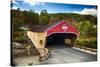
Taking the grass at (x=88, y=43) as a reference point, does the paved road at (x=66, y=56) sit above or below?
below

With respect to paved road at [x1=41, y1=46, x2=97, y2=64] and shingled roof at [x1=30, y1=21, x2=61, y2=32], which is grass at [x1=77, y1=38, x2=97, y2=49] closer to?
paved road at [x1=41, y1=46, x2=97, y2=64]

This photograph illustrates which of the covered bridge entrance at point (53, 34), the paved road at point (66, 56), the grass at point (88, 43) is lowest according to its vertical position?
the paved road at point (66, 56)

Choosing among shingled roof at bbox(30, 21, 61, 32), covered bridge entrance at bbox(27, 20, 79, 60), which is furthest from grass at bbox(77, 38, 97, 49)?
shingled roof at bbox(30, 21, 61, 32)

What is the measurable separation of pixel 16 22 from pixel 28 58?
39 centimetres

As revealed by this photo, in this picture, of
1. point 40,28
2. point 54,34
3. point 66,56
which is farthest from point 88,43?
point 40,28

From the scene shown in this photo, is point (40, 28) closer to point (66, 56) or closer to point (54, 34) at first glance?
point (54, 34)

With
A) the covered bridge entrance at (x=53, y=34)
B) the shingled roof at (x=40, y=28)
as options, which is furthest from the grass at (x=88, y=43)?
the shingled roof at (x=40, y=28)

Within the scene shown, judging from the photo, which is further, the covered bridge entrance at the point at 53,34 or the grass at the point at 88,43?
the grass at the point at 88,43

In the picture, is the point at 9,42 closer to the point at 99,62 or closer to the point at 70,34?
the point at 70,34

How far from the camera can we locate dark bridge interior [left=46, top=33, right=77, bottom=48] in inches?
76.0

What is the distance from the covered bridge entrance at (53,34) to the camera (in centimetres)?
188

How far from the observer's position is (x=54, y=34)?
6.37ft

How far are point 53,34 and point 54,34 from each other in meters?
0.01

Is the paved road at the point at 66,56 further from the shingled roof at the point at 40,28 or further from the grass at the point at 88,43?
the shingled roof at the point at 40,28
